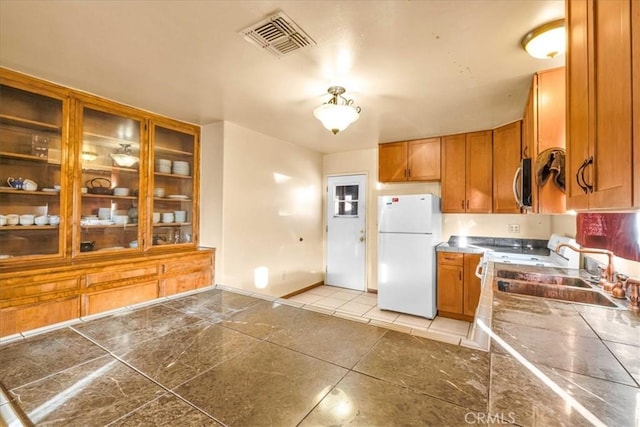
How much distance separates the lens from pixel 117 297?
254 cm

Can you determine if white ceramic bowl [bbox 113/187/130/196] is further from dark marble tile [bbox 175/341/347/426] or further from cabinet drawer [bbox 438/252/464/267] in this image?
cabinet drawer [bbox 438/252/464/267]

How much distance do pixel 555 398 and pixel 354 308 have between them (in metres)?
3.28

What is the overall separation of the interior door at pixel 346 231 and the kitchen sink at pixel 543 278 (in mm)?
2600

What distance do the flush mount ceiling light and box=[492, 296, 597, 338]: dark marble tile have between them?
3.25 metres

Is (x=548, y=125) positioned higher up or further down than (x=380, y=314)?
higher up

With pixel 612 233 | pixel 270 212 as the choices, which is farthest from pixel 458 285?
pixel 270 212

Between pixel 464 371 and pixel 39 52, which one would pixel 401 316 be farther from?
pixel 39 52

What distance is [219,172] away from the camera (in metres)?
3.23

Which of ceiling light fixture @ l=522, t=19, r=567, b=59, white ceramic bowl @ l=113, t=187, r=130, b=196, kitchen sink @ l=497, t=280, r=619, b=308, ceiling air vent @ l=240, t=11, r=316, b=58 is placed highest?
ceiling air vent @ l=240, t=11, r=316, b=58

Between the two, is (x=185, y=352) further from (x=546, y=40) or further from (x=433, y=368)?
(x=546, y=40)

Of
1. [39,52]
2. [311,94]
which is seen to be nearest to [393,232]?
[311,94]

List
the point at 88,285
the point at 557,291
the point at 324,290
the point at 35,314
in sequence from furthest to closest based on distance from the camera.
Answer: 1. the point at 324,290
2. the point at 88,285
3. the point at 35,314
4. the point at 557,291

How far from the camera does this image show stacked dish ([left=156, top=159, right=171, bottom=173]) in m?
3.09

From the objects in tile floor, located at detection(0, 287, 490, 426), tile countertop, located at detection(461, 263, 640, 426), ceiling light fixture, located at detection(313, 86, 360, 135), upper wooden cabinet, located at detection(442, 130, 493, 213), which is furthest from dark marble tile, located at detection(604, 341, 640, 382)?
upper wooden cabinet, located at detection(442, 130, 493, 213)
